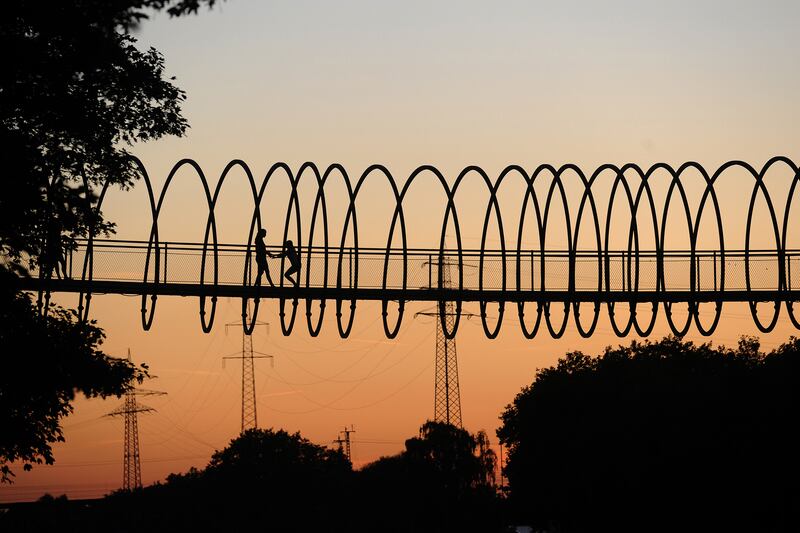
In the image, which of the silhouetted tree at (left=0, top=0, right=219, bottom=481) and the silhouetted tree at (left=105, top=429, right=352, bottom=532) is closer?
the silhouetted tree at (left=0, top=0, right=219, bottom=481)

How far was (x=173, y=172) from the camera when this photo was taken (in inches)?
1181

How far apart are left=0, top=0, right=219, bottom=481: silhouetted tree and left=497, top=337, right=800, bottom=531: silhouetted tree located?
40.7 m

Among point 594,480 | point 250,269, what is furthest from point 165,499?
point 250,269

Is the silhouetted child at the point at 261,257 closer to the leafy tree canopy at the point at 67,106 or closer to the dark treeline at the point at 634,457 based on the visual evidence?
the leafy tree canopy at the point at 67,106

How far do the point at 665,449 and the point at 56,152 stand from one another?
4747cm

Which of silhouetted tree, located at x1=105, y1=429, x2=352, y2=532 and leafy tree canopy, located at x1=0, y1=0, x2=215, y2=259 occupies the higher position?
leafy tree canopy, located at x1=0, y1=0, x2=215, y2=259

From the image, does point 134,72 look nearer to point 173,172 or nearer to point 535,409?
point 173,172

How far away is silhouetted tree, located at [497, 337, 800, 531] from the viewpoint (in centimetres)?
7062

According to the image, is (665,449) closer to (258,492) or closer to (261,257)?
(261,257)

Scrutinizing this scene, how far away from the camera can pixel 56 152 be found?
33.0 meters

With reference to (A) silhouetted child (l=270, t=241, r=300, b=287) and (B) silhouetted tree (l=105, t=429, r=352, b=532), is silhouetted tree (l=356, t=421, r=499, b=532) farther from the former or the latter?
(A) silhouetted child (l=270, t=241, r=300, b=287)

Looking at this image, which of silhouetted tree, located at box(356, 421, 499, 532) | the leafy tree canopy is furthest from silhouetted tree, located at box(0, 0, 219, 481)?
silhouetted tree, located at box(356, 421, 499, 532)


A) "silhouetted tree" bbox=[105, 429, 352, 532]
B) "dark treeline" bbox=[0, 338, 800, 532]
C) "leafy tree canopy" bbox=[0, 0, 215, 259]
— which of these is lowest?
"silhouetted tree" bbox=[105, 429, 352, 532]

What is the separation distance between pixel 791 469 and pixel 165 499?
3608 inches
